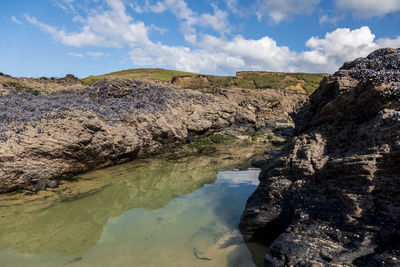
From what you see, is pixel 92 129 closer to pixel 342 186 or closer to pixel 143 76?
pixel 342 186

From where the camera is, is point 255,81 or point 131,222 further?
point 255,81

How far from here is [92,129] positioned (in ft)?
37.2

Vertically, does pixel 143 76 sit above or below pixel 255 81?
above

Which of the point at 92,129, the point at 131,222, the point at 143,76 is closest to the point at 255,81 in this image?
the point at 143,76

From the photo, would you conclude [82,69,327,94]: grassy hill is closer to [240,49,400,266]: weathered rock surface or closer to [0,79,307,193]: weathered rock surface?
[0,79,307,193]: weathered rock surface

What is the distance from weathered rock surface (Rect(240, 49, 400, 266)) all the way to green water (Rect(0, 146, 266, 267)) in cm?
94

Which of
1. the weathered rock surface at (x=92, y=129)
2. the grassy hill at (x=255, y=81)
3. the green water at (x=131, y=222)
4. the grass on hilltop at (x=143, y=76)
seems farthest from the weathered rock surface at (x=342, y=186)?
the grass on hilltop at (x=143, y=76)

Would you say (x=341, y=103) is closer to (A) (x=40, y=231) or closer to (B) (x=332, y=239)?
(B) (x=332, y=239)

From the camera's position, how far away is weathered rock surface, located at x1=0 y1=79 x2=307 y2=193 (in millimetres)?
8898

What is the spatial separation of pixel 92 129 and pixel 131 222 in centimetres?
639

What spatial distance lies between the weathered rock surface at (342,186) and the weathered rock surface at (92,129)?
7.89 m

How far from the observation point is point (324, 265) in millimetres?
3760

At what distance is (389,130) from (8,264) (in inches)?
318

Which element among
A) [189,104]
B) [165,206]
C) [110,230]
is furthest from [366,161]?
[189,104]
